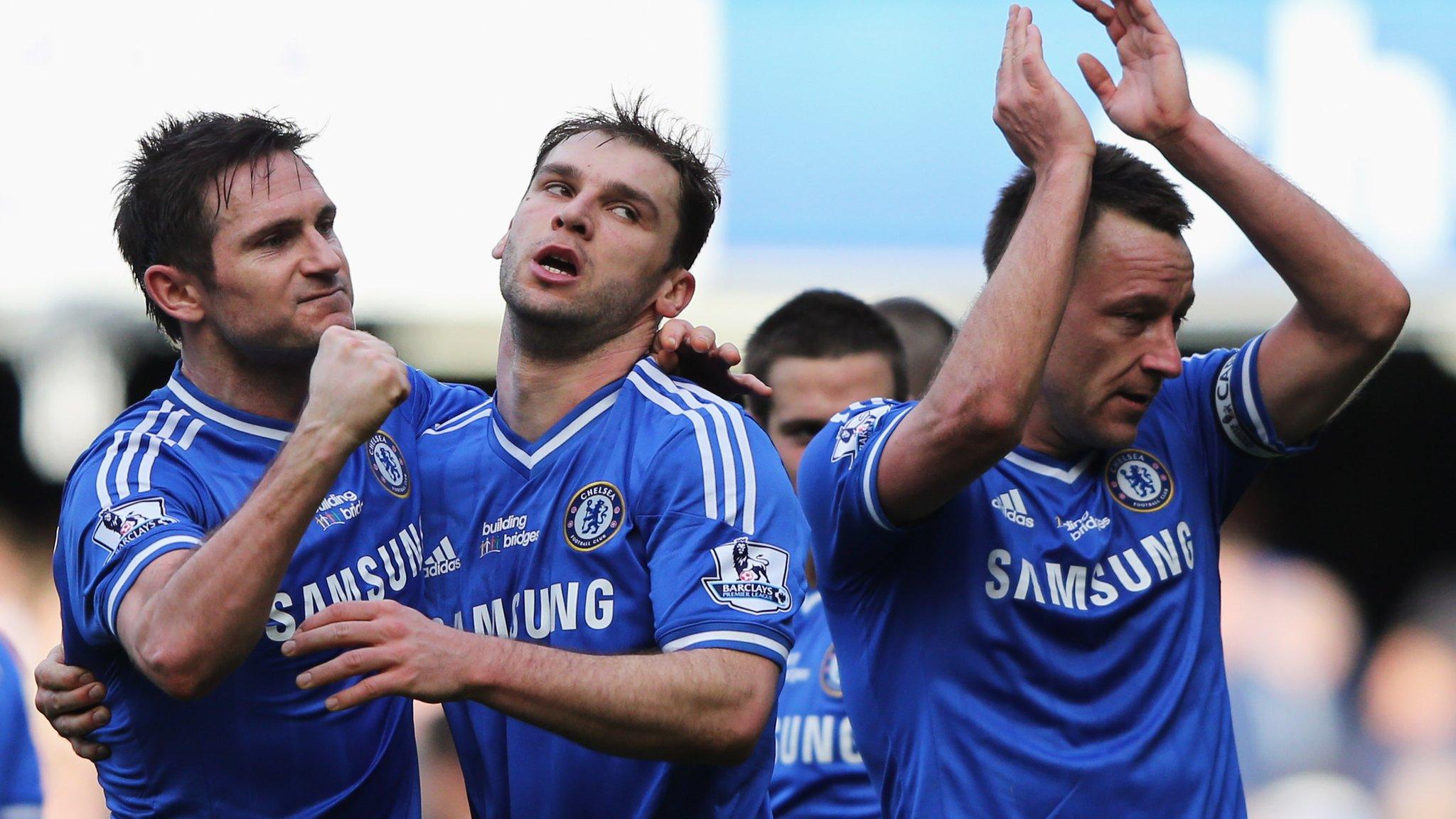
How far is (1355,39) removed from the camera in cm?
827

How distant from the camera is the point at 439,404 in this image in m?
4.00

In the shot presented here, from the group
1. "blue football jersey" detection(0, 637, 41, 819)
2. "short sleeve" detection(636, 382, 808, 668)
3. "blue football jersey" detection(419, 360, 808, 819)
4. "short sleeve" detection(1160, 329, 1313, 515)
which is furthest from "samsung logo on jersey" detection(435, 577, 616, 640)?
"blue football jersey" detection(0, 637, 41, 819)

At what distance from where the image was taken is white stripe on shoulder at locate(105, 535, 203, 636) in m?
2.98

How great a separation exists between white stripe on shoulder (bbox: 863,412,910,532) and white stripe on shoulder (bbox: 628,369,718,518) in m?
0.31

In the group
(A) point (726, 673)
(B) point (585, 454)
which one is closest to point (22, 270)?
(B) point (585, 454)

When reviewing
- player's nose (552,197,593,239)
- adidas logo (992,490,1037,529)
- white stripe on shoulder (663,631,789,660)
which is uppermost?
player's nose (552,197,593,239)

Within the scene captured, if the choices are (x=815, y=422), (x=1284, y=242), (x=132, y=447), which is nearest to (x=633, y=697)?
(x=132, y=447)

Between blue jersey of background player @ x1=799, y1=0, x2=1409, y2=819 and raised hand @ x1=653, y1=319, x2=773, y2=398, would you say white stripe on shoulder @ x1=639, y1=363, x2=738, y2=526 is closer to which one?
raised hand @ x1=653, y1=319, x2=773, y2=398

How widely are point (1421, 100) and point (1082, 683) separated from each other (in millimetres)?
6041

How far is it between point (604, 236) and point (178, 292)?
3.18ft

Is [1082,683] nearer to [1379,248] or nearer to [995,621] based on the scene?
[995,621]

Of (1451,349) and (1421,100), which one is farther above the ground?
(1421,100)

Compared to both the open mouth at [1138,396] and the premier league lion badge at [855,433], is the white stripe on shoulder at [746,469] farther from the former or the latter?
the open mouth at [1138,396]

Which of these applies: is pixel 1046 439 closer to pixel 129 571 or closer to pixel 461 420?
pixel 461 420
